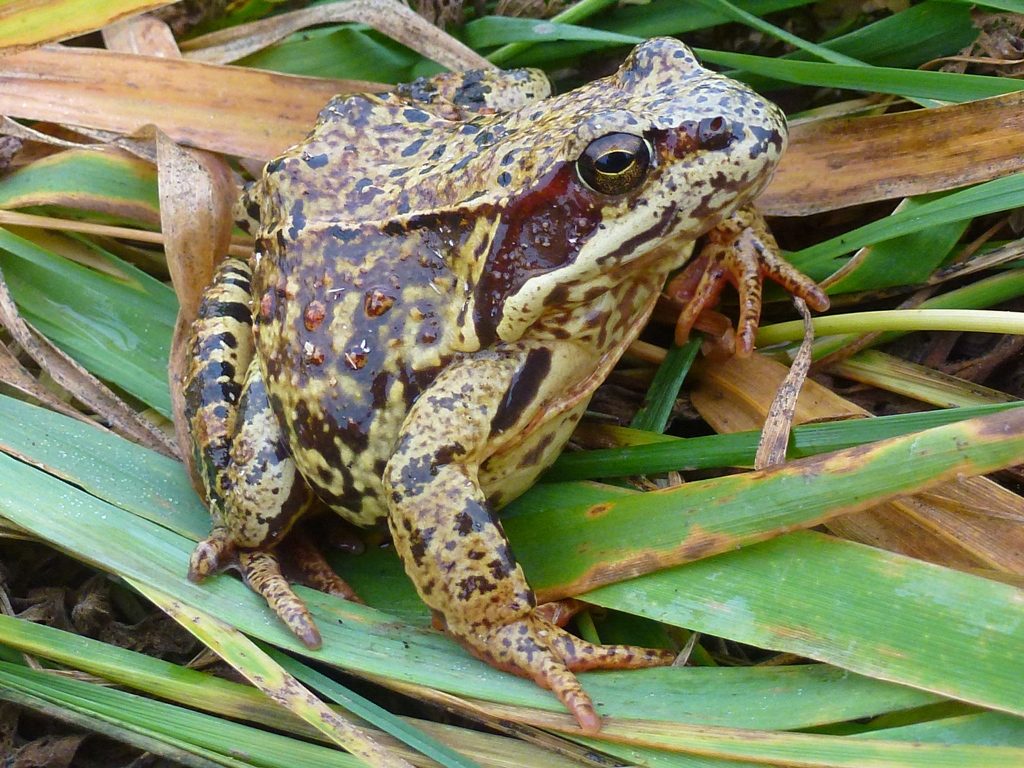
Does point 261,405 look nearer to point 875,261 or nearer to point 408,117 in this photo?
point 408,117

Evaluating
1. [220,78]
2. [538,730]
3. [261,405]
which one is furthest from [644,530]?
[220,78]

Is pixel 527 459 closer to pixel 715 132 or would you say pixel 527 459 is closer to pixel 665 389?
pixel 665 389

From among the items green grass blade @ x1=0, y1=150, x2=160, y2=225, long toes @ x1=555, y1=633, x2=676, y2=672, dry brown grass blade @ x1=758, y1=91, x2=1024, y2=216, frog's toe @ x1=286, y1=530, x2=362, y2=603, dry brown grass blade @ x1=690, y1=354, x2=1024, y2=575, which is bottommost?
frog's toe @ x1=286, y1=530, x2=362, y2=603

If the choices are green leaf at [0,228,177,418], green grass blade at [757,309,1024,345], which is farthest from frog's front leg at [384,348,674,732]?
green leaf at [0,228,177,418]

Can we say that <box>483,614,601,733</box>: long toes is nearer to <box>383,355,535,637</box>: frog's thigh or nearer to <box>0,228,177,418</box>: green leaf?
<box>383,355,535,637</box>: frog's thigh

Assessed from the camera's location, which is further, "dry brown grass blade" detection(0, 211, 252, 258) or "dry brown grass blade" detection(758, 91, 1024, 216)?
"dry brown grass blade" detection(0, 211, 252, 258)

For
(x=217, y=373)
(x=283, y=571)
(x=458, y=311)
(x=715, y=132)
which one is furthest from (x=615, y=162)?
(x=283, y=571)
